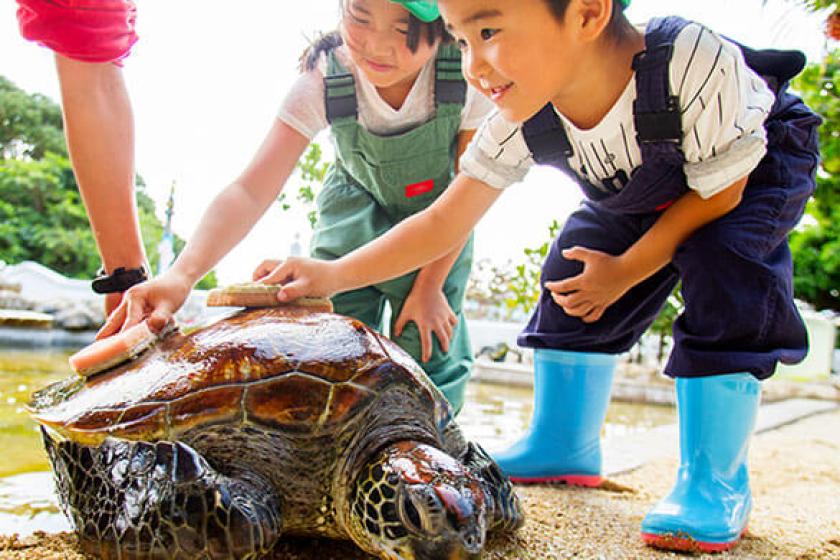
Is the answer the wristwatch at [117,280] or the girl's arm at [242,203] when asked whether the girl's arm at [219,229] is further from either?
the wristwatch at [117,280]

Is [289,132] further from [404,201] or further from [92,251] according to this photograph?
[92,251]

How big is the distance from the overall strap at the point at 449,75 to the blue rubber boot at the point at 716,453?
3.25 ft

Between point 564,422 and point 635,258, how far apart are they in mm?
503

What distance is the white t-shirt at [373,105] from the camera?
73.3 inches

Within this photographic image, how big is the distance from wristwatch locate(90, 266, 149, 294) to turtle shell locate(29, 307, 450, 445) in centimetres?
51

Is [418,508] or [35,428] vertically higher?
[418,508]

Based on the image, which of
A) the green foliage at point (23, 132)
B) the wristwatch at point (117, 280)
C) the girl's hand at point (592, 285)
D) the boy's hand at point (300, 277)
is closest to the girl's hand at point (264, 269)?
the boy's hand at point (300, 277)

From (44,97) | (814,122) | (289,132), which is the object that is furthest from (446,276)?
(44,97)

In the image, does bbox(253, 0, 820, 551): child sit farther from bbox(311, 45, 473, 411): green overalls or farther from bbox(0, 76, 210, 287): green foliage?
bbox(0, 76, 210, 287): green foliage

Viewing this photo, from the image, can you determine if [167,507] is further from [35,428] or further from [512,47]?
[35,428]

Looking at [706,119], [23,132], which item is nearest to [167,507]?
[706,119]

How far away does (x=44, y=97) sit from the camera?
18.0 m

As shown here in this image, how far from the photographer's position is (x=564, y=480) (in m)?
1.77

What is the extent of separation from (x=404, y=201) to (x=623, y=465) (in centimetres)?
112
